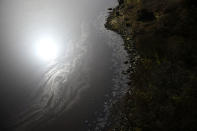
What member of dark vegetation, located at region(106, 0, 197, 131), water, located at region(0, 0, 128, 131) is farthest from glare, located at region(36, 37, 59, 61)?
dark vegetation, located at region(106, 0, 197, 131)

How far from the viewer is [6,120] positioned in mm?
25391

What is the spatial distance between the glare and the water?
1396 mm

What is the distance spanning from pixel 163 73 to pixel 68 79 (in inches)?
529

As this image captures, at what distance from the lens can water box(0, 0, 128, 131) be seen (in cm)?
2333

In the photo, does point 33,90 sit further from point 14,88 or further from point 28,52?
point 28,52

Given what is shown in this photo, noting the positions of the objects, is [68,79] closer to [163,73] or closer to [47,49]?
[163,73]

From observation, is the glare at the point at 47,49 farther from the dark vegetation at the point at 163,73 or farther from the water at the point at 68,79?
the dark vegetation at the point at 163,73

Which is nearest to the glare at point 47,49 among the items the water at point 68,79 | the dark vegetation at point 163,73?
the water at point 68,79

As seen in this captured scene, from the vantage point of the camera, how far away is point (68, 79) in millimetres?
29469

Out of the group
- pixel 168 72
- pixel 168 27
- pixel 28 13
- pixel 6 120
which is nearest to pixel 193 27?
pixel 168 27

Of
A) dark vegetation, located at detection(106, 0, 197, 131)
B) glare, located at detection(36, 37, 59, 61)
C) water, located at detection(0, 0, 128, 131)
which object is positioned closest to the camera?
dark vegetation, located at detection(106, 0, 197, 131)

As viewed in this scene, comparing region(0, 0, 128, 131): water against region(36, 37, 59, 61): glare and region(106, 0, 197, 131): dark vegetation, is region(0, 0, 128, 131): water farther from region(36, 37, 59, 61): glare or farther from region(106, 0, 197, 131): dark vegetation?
region(106, 0, 197, 131): dark vegetation

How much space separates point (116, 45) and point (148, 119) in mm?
16953

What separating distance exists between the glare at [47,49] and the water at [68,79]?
140cm
